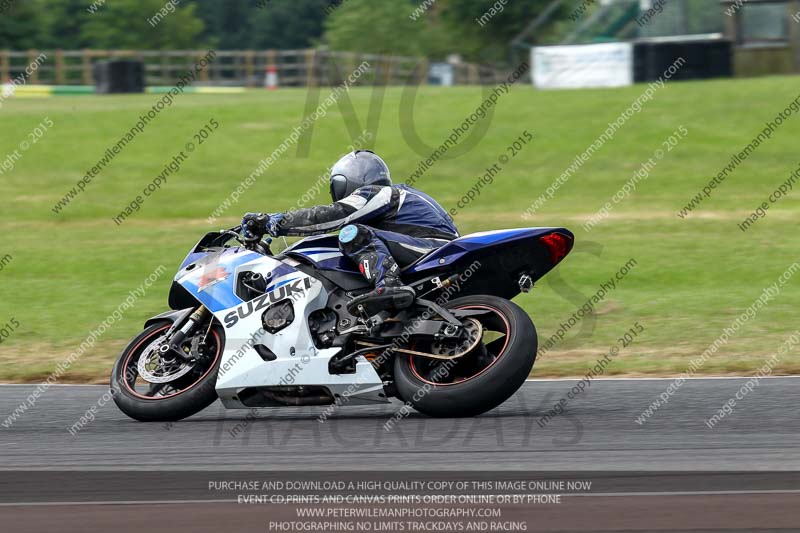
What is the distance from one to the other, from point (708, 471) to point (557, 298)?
704 centimetres

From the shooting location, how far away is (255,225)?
746cm

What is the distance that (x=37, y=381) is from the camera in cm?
958

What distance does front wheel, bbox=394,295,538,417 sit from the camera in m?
6.64

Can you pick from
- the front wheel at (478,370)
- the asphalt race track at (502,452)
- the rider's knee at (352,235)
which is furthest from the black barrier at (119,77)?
the front wheel at (478,370)

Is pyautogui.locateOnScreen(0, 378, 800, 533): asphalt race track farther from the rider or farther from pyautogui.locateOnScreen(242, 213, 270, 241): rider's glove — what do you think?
pyautogui.locateOnScreen(242, 213, 270, 241): rider's glove

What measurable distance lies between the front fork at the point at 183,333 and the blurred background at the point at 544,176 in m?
2.43

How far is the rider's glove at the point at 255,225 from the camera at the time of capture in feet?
24.4

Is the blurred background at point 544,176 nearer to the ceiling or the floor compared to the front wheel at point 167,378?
nearer to the floor

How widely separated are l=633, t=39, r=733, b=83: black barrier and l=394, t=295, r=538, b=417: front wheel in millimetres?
22017

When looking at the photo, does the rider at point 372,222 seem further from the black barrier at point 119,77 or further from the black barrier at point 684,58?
the black barrier at point 119,77

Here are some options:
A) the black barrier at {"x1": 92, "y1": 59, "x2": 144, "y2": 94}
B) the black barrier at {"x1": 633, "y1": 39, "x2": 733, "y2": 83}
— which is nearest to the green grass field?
the black barrier at {"x1": 633, "y1": 39, "x2": 733, "y2": 83}

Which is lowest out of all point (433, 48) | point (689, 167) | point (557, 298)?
point (433, 48)

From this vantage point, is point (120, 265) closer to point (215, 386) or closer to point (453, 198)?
point (453, 198)

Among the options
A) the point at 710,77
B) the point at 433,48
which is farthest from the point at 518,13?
the point at 710,77
